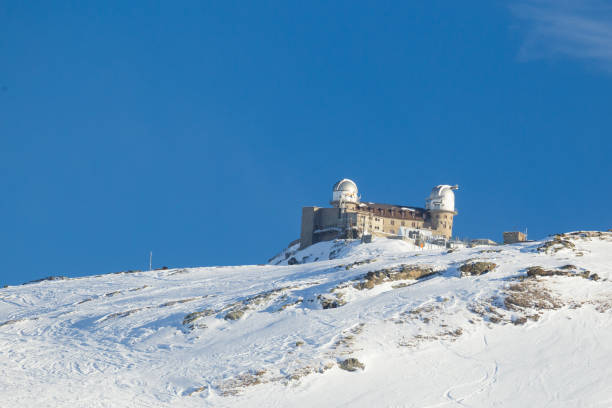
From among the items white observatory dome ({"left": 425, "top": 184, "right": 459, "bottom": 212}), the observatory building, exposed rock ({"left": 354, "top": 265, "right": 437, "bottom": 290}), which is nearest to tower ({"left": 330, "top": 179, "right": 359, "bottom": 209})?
the observatory building

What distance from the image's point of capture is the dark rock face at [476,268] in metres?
43.8

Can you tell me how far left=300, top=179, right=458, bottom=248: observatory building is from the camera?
100 m

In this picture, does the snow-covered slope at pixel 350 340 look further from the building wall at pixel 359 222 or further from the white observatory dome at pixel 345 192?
the white observatory dome at pixel 345 192

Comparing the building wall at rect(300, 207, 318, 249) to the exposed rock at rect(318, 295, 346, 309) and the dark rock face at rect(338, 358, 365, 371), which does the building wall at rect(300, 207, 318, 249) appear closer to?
the exposed rock at rect(318, 295, 346, 309)

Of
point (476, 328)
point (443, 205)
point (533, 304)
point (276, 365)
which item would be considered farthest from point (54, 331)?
A: point (443, 205)

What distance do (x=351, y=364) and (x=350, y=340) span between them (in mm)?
2523

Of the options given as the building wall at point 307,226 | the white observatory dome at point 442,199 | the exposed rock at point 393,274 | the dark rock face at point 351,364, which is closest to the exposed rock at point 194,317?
the exposed rock at point 393,274

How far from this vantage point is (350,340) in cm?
3397

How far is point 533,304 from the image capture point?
3816 cm

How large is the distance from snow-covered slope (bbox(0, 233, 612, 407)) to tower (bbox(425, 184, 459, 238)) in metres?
55.8

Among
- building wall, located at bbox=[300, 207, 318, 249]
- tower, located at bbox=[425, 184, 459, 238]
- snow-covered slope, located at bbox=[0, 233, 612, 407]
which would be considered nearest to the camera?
snow-covered slope, located at bbox=[0, 233, 612, 407]

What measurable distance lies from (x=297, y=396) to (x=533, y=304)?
50.3 ft

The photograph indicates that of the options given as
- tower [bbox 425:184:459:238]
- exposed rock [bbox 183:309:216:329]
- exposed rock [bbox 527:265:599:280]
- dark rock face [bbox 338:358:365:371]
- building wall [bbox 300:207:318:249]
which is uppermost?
tower [bbox 425:184:459:238]

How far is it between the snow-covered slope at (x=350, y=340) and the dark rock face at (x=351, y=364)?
10cm
